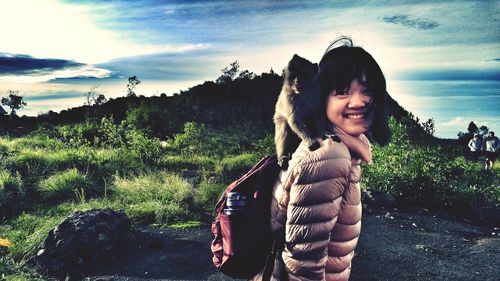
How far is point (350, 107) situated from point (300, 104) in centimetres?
22

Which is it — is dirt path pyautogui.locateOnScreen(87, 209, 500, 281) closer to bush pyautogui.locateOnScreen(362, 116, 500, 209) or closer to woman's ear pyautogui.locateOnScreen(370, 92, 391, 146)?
bush pyautogui.locateOnScreen(362, 116, 500, 209)

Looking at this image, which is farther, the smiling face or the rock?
the rock

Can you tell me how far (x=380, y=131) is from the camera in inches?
82.2

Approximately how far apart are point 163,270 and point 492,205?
244 inches

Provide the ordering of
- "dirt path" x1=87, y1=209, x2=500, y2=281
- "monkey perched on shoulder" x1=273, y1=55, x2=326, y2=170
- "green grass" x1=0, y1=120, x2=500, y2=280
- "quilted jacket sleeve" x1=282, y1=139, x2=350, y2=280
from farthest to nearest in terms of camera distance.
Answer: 1. "green grass" x1=0, y1=120, x2=500, y2=280
2. "dirt path" x1=87, y1=209, x2=500, y2=281
3. "monkey perched on shoulder" x1=273, y1=55, x2=326, y2=170
4. "quilted jacket sleeve" x1=282, y1=139, x2=350, y2=280

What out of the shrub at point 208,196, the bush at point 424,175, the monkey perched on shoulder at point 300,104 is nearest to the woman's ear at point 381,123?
the monkey perched on shoulder at point 300,104

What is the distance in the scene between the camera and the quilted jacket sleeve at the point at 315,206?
1663 mm

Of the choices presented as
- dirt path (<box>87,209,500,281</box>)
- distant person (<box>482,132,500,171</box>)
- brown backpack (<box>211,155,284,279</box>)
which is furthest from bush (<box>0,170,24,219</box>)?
distant person (<box>482,132,500,171</box>)

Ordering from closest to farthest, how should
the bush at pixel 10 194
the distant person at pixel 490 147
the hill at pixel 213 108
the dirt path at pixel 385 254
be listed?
the dirt path at pixel 385 254
the bush at pixel 10 194
the distant person at pixel 490 147
the hill at pixel 213 108

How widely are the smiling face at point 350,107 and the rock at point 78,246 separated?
13.5ft

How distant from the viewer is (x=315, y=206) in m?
1.67

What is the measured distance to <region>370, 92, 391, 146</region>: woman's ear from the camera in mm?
1965

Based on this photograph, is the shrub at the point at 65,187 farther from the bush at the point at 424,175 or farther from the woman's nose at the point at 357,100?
the woman's nose at the point at 357,100

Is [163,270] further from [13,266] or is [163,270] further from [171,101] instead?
[171,101]
